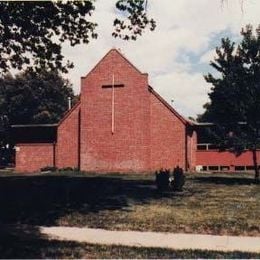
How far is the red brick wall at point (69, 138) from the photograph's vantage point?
44719 millimetres

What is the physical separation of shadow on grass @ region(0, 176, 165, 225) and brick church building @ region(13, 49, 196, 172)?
1488 centimetres

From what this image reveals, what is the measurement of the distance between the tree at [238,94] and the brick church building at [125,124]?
13.7 metres

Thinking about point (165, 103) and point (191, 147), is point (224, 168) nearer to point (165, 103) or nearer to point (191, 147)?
point (191, 147)

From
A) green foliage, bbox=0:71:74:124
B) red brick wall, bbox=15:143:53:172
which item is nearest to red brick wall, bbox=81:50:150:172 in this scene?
red brick wall, bbox=15:143:53:172

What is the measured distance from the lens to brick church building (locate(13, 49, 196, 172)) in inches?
1663

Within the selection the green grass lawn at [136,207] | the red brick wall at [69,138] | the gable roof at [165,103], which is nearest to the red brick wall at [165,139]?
the gable roof at [165,103]

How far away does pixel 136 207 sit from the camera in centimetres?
A: 1877

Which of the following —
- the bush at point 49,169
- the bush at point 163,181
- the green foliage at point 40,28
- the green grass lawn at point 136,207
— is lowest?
the green grass lawn at point 136,207

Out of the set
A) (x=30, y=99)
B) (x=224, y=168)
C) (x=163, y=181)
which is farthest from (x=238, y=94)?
(x=30, y=99)

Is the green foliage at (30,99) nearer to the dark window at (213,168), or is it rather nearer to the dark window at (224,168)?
the dark window at (213,168)

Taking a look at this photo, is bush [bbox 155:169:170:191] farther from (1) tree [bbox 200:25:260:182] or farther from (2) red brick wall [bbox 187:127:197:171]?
(2) red brick wall [bbox 187:127:197:171]

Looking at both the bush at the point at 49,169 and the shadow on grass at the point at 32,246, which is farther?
the bush at the point at 49,169

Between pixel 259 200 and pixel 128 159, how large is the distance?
887 inches

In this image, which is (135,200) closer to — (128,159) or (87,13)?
(87,13)
